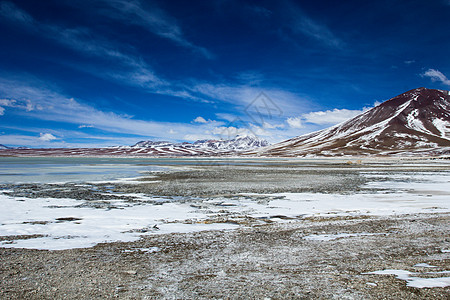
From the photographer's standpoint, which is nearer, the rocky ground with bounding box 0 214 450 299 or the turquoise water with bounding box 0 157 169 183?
the rocky ground with bounding box 0 214 450 299

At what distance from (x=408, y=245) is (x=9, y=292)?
984cm

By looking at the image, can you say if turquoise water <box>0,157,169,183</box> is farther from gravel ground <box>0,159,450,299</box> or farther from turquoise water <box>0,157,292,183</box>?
gravel ground <box>0,159,450,299</box>

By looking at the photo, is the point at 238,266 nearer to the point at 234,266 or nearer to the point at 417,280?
the point at 234,266

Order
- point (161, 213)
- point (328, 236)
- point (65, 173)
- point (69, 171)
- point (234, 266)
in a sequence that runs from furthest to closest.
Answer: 1. point (69, 171)
2. point (65, 173)
3. point (161, 213)
4. point (328, 236)
5. point (234, 266)

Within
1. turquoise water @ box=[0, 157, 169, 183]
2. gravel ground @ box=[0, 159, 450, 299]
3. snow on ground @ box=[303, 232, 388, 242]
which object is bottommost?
snow on ground @ box=[303, 232, 388, 242]

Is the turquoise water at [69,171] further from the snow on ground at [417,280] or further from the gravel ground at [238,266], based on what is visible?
the snow on ground at [417,280]

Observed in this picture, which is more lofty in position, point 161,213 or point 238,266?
point 161,213

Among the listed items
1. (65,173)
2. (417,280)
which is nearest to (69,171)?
(65,173)

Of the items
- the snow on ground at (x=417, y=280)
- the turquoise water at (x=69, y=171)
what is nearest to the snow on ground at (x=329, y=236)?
the snow on ground at (x=417, y=280)

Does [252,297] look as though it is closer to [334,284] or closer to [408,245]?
[334,284]

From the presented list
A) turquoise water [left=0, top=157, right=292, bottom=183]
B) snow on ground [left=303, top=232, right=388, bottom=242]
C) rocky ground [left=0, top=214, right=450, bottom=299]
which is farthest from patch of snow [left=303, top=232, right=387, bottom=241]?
turquoise water [left=0, top=157, right=292, bottom=183]

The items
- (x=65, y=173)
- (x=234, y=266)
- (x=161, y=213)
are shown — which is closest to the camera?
(x=234, y=266)

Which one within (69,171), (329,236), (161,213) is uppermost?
(69,171)

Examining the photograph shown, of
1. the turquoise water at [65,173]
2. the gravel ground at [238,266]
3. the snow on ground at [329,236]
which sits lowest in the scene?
the snow on ground at [329,236]
